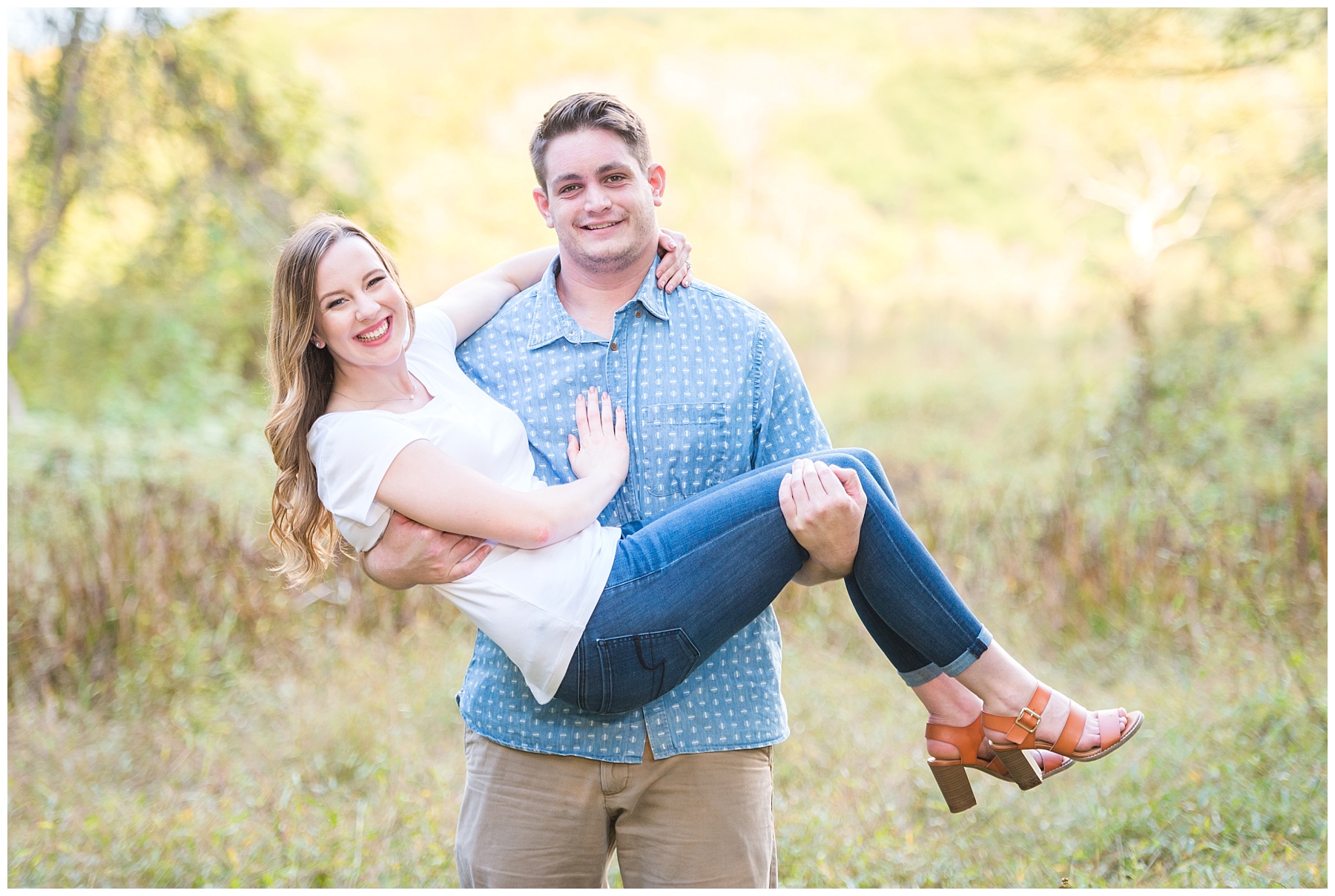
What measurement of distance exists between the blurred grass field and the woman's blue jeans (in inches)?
74.2

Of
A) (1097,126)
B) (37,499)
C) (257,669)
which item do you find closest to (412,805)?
(257,669)

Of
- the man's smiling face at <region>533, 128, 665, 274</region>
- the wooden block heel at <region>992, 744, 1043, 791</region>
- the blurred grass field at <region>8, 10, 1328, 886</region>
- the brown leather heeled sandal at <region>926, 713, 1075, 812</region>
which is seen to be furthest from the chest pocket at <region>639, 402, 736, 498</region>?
the blurred grass field at <region>8, 10, 1328, 886</region>

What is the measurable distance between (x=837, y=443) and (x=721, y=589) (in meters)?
9.13

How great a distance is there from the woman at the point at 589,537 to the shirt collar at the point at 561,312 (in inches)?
7.6

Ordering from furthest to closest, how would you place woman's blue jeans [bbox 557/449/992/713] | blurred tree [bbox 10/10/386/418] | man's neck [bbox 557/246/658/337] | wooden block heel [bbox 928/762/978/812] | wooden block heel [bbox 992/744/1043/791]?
blurred tree [bbox 10/10/386/418]
man's neck [bbox 557/246/658/337]
wooden block heel [bbox 928/762/978/812]
wooden block heel [bbox 992/744/1043/791]
woman's blue jeans [bbox 557/449/992/713]

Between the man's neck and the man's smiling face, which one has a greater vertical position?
the man's smiling face

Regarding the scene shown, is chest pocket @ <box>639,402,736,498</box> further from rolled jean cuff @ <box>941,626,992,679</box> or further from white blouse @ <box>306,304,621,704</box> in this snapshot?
rolled jean cuff @ <box>941,626,992,679</box>

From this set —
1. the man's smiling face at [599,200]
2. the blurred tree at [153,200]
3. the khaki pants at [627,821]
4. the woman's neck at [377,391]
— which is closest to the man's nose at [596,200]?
the man's smiling face at [599,200]

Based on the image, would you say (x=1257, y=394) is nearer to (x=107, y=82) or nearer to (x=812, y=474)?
(x=812, y=474)

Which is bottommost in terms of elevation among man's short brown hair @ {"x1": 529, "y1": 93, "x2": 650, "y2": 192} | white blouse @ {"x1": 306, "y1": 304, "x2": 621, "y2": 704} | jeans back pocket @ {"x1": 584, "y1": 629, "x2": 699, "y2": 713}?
jeans back pocket @ {"x1": 584, "y1": 629, "x2": 699, "y2": 713}

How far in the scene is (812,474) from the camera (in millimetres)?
2172

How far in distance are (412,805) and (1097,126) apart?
16.4 metres

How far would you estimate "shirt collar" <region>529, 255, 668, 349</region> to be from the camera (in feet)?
A: 8.42

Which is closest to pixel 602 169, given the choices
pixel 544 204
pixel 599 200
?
pixel 599 200
